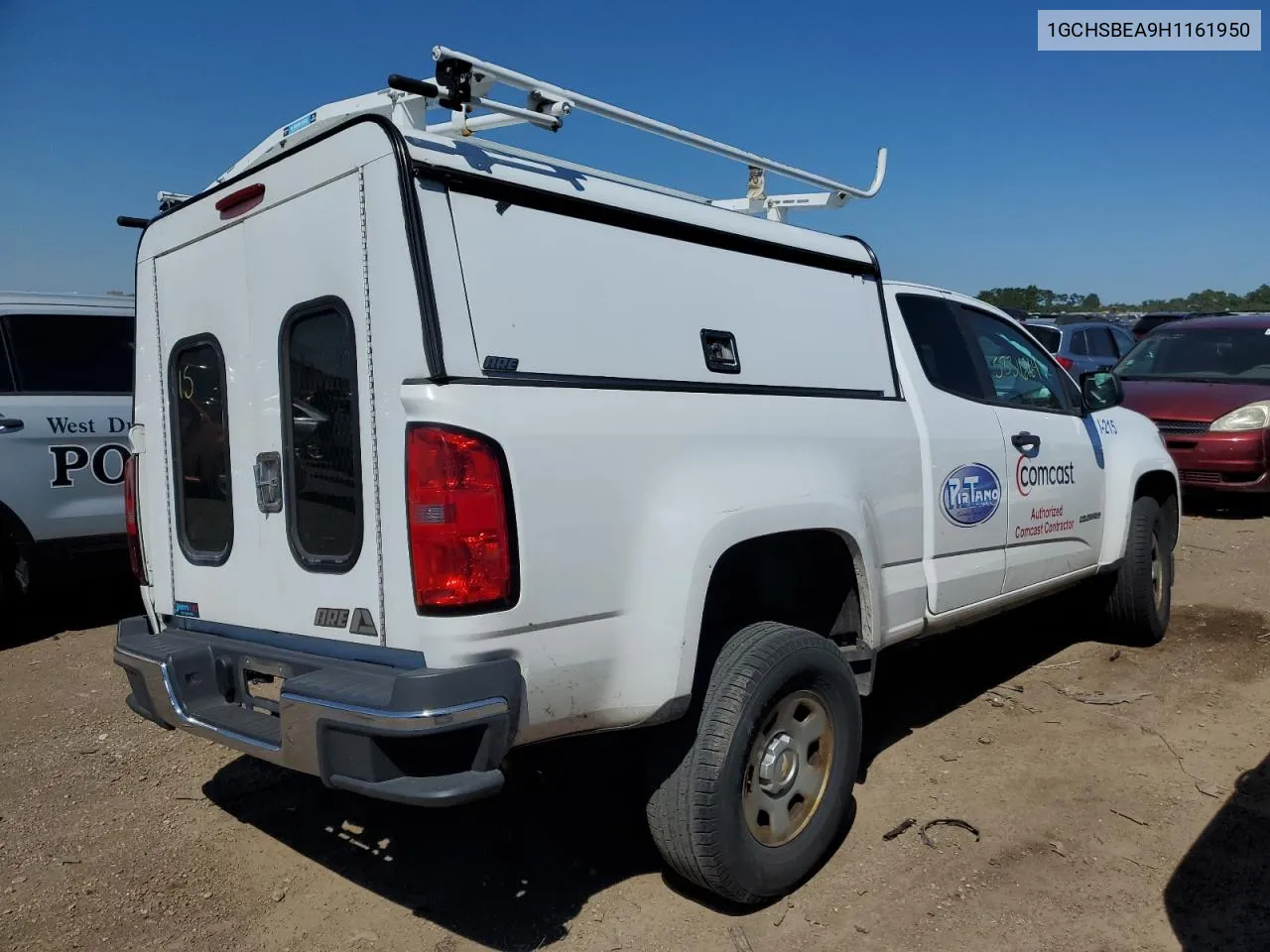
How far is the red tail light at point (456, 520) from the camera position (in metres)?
2.45

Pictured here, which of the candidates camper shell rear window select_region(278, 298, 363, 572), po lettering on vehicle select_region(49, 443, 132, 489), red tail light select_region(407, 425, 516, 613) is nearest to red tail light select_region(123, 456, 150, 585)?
camper shell rear window select_region(278, 298, 363, 572)

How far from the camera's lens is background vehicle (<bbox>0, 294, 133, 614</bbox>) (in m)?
6.08

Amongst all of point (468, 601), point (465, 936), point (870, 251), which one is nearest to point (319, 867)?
point (465, 936)

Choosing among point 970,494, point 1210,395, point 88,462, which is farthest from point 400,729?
point 1210,395

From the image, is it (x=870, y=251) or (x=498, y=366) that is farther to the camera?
(x=870, y=251)

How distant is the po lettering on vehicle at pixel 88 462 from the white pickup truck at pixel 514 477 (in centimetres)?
294

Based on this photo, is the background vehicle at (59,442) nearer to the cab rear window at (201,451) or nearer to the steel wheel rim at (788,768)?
the cab rear window at (201,451)

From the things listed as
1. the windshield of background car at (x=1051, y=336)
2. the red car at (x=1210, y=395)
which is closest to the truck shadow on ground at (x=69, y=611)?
the red car at (x=1210, y=395)

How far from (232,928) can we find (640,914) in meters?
1.25

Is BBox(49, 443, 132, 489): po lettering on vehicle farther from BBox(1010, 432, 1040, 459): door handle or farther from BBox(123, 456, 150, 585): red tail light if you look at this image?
BBox(1010, 432, 1040, 459): door handle

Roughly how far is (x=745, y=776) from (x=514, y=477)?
1237 millimetres

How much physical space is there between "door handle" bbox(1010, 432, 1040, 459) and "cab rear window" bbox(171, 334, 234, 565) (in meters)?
3.22

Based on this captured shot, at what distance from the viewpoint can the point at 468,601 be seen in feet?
8.09

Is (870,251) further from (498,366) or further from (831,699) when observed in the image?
(498,366)
